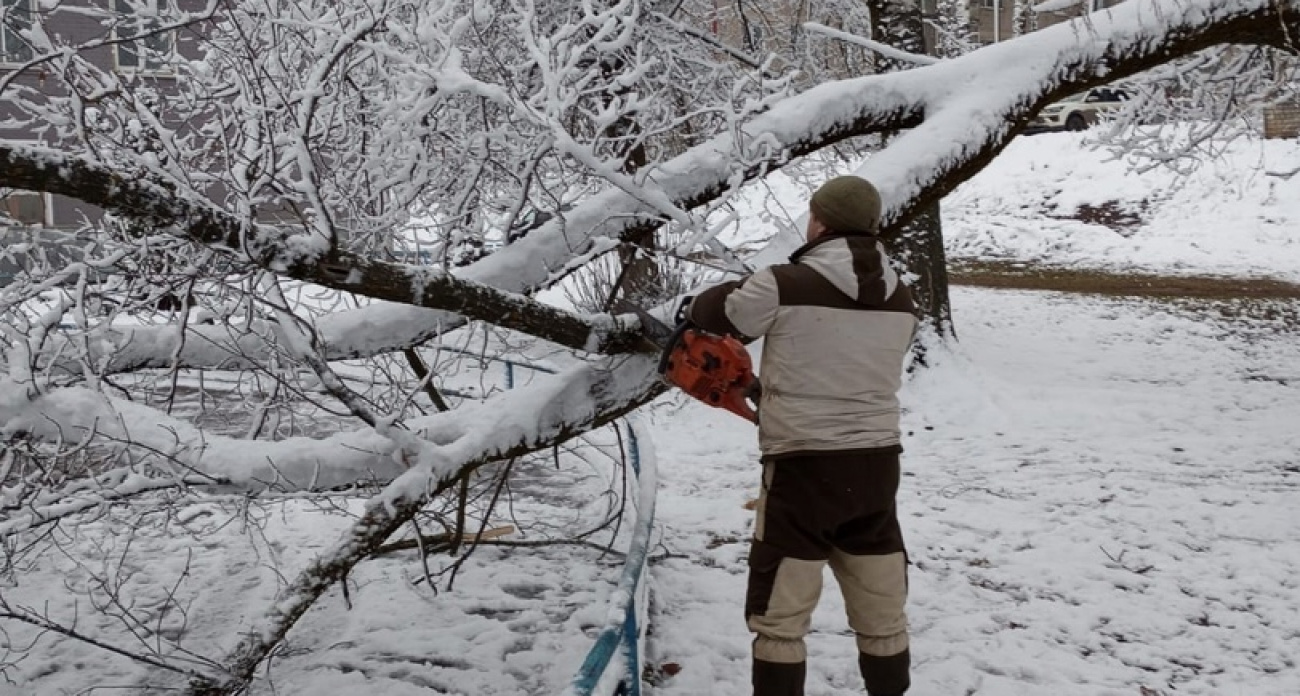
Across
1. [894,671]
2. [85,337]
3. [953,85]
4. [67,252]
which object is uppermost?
[953,85]

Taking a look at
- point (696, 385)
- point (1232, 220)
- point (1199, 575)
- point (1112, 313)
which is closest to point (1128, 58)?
point (1199, 575)

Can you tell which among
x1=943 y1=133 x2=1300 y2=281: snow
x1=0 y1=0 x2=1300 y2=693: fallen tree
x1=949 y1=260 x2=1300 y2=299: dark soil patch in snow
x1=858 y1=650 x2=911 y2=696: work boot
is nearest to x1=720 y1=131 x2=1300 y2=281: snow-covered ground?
x1=943 y1=133 x2=1300 y2=281: snow

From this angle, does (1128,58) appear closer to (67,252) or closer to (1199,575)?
(1199,575)

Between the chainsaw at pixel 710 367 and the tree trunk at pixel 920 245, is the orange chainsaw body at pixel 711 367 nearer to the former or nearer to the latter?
the chainsaw at pixel 710 367

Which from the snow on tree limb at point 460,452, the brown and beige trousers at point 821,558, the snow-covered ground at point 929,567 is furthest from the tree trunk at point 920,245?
the brown and beige trousers at point 821,558

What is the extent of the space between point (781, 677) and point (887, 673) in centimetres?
38

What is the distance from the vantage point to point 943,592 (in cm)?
525

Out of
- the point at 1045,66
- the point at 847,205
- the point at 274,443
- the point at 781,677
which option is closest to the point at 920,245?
the point at 1045,66

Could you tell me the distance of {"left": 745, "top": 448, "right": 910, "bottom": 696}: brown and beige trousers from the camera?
3373 mm

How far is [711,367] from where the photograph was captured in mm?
3432

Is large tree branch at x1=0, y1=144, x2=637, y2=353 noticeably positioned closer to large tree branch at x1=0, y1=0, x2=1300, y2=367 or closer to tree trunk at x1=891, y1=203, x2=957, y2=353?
large tree branch at x1=0, y1=0, x2=1300, y2=367

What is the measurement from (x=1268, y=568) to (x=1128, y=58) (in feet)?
8.63

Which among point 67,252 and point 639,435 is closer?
point 67,252

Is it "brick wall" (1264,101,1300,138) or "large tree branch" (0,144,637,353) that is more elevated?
"brick wall" (1264,101,1300,138)
